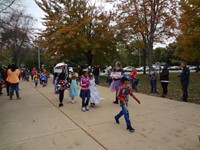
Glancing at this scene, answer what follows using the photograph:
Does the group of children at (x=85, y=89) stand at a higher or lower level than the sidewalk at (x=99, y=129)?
higher

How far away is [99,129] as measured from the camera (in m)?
5.28

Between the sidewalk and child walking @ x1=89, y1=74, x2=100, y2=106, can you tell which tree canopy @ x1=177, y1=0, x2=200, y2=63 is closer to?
the sidewalk

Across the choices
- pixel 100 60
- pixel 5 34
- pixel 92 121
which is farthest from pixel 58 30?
pixel 92 121

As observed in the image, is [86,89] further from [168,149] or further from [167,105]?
[168,149]

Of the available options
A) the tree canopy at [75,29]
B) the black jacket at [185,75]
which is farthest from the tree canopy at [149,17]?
the black jacket at [185,75]

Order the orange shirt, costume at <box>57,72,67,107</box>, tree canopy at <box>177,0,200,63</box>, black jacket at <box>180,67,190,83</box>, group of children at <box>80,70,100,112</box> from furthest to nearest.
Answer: tree canopy at <box>177,0,200,63</box> → the orange shirt → black jacket at <box>180,67,190,83</box> → costume at <box>57,72,67,107</box> → group of children at <box>80,70,100,112</box>

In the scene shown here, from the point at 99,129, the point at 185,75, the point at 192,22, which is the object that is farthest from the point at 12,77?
the point at 192,22

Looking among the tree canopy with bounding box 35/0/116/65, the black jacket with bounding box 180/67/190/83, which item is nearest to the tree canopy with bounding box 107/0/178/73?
the tree canopy with bounding box 35/0/116/65

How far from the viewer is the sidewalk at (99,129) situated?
4.30 metres

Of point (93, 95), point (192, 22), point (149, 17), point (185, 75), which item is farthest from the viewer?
point (149, 17)

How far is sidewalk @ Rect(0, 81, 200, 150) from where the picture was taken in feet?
14.1

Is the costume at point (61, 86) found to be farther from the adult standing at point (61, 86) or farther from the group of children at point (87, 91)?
the group of children at point (87, 91)

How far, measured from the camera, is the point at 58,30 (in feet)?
73.5

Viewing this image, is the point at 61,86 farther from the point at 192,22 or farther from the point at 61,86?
the point at 192,22
